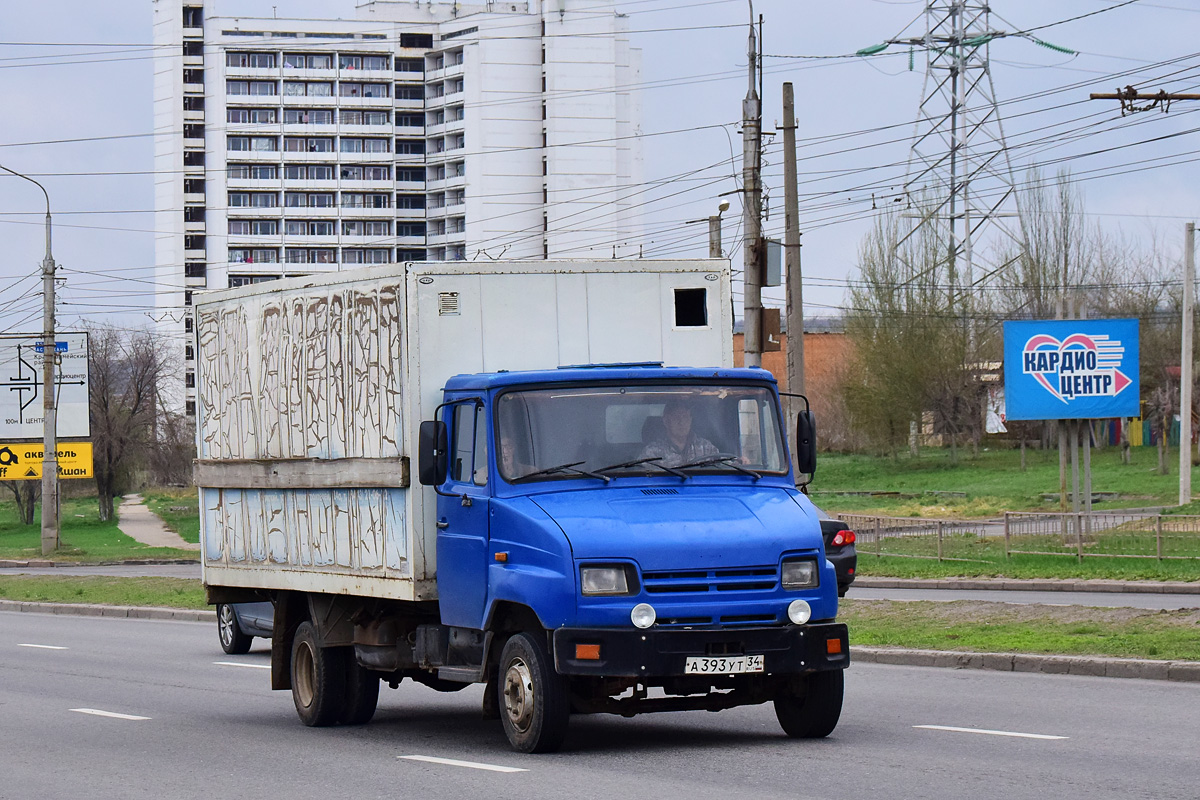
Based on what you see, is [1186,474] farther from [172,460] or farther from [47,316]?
[172,460]

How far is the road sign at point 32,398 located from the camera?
2186 inches

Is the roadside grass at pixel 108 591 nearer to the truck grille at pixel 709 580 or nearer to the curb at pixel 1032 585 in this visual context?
the curb at pixel 1032 585

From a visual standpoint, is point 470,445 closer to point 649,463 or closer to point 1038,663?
point 649,463

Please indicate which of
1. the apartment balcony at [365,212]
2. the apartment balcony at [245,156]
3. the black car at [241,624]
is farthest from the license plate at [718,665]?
the apartment balcony at [365,212]

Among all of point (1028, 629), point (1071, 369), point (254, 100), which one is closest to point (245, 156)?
point (254, 100)

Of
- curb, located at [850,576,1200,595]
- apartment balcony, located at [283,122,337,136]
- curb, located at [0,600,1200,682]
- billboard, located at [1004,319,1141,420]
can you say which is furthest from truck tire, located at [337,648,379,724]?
apartment balcony, located at [283,122,337,136]

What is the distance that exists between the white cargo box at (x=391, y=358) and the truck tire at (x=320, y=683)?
449mm

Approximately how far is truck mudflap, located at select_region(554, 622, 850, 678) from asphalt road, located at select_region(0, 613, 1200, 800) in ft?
1.78

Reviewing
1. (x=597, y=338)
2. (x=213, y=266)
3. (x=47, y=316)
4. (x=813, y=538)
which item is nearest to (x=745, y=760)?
(x=813, y=538)

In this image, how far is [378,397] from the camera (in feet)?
37.7

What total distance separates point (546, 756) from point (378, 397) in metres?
2.81

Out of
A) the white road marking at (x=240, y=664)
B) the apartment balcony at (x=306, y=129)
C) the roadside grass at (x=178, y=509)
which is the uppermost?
the apartment balcony at (x=306, y=129)

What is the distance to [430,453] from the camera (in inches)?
414

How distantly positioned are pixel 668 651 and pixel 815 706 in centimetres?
146
